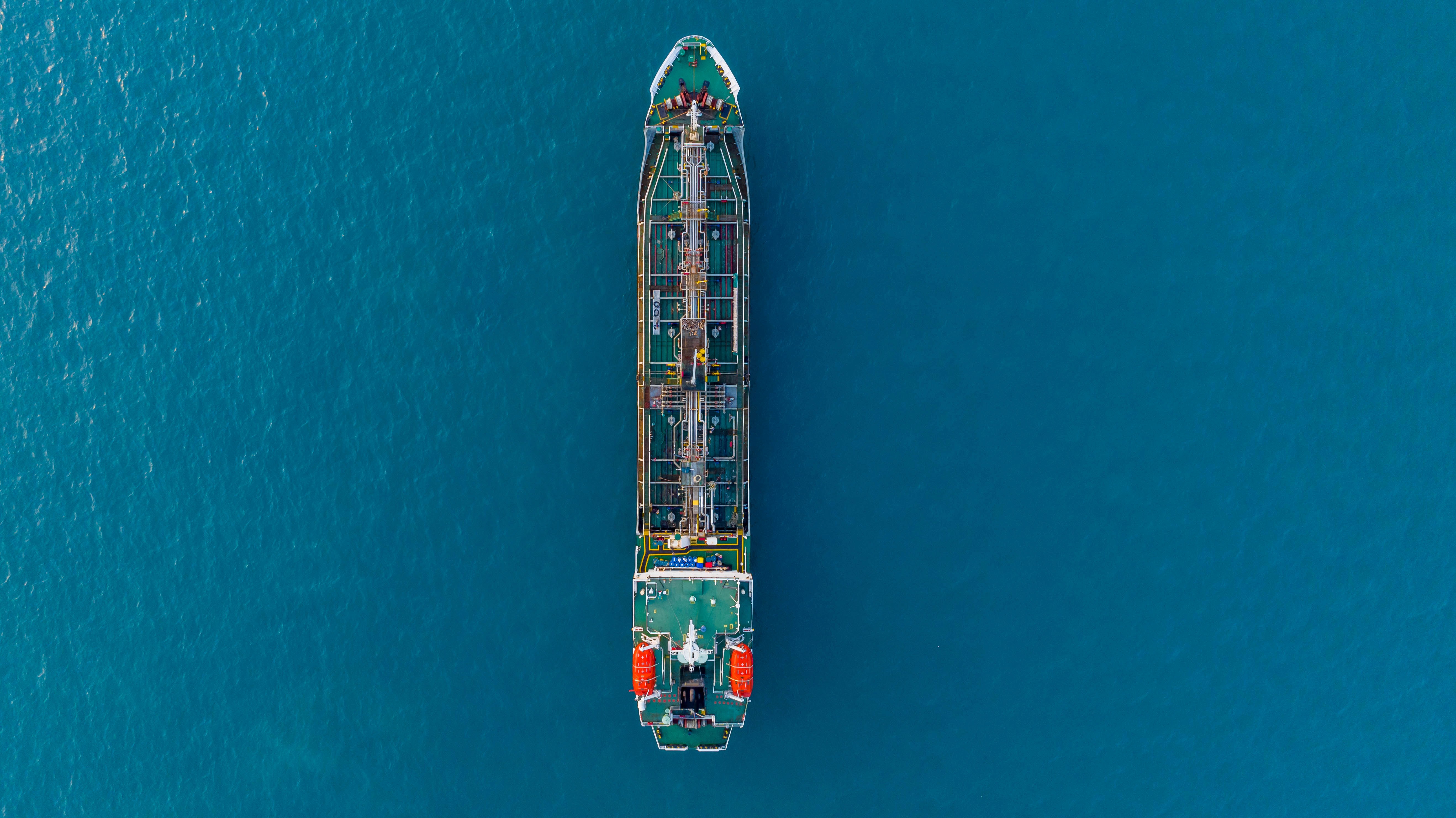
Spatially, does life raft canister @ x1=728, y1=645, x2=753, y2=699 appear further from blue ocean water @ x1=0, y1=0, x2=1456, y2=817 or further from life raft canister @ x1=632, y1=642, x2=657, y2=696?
life raft canister @ x1=632, y1=642, x2=657, y2=696

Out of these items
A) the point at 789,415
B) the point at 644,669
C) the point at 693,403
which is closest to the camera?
the point at 644,669

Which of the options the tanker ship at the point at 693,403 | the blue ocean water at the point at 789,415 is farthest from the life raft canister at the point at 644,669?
the blue ocean water at the point at 789,415

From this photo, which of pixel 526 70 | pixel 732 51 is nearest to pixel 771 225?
pixel 732 51

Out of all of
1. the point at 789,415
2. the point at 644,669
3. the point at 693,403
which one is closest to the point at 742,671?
the point at 644,669

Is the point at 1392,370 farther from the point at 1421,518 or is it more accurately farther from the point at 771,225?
the point at 771,225

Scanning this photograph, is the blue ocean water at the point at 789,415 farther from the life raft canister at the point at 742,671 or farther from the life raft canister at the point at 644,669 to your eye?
the life raft canister at the point at 742,671

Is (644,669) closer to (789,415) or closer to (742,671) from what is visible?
(742,671)
